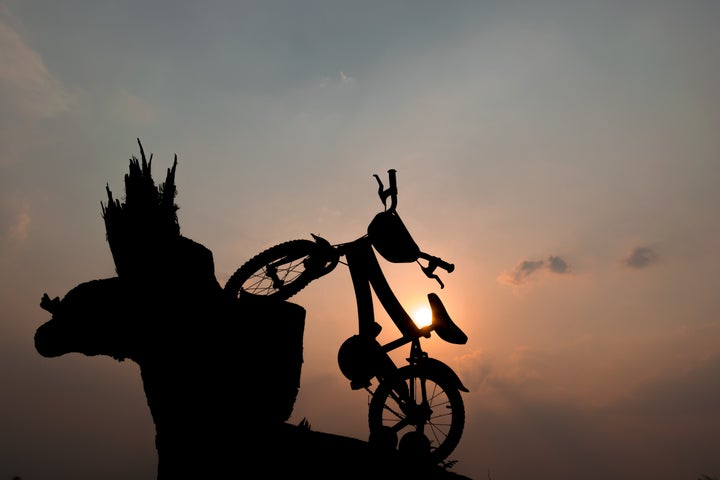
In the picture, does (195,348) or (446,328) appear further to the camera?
(446,328)

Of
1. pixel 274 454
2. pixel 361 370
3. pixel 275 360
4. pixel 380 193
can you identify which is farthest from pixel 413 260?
pixel 274 454

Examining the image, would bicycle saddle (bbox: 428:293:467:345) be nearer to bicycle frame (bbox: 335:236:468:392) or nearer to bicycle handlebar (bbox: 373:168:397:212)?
bicycle frame (bbox: 335:236:468:392)

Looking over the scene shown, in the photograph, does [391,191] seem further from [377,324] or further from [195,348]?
[195,348]

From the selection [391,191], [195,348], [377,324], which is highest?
[391,191]

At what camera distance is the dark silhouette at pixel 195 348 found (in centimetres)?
859

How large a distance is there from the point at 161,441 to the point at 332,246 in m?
4.23

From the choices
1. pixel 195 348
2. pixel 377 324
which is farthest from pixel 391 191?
pixel 195 348

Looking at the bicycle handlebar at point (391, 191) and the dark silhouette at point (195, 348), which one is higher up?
the bicycle handlebar at point (391, 191)

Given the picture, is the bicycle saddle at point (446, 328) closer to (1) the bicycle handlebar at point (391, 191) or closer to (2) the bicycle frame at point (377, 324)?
(2) the bicycle frame at point (377, 324)

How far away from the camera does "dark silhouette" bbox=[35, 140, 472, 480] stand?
8.59m

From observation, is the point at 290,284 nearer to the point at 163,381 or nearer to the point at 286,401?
the point at 286,401

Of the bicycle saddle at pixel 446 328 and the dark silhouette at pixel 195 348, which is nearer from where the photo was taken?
the dark silhouette at pixel 195 348

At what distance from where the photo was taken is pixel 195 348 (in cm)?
920

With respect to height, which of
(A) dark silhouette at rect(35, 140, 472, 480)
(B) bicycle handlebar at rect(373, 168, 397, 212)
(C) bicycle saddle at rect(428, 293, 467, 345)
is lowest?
(A) dark silhouette at rect(35, 140, 472, 480)
